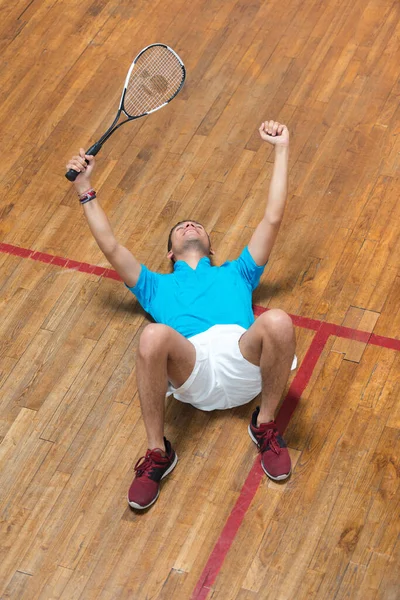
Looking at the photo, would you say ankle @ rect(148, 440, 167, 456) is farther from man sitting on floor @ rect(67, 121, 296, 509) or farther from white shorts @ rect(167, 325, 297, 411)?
white shorts @ rect(167, 325, 297, 411)

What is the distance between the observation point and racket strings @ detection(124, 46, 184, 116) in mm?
3799

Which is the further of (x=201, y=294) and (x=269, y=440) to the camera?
(x=201, y=294)

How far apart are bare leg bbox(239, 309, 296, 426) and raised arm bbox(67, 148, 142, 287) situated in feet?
1.80

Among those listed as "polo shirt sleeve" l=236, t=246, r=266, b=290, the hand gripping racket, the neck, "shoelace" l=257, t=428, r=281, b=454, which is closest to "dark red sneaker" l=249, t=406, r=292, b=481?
"shoelace" l=257, t=428, r=281, b=454

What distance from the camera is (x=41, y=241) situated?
13.0 ft

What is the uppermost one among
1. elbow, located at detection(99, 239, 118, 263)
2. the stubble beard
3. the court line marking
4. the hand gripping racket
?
the hand gripping racket

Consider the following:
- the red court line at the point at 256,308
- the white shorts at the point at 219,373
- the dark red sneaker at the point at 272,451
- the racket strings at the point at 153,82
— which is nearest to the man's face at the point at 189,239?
the red court line at the point at 256,308

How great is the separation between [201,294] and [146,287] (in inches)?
8.9

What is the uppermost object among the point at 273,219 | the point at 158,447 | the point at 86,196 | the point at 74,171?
the point at 74,171

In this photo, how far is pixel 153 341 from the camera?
9.66 ft

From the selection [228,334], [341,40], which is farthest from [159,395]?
[341,40]

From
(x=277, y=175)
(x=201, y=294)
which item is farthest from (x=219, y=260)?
(x=277, y=175)

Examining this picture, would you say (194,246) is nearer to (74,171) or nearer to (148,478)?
(74,171)

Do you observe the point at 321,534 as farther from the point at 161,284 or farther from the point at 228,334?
the point at 161,284
